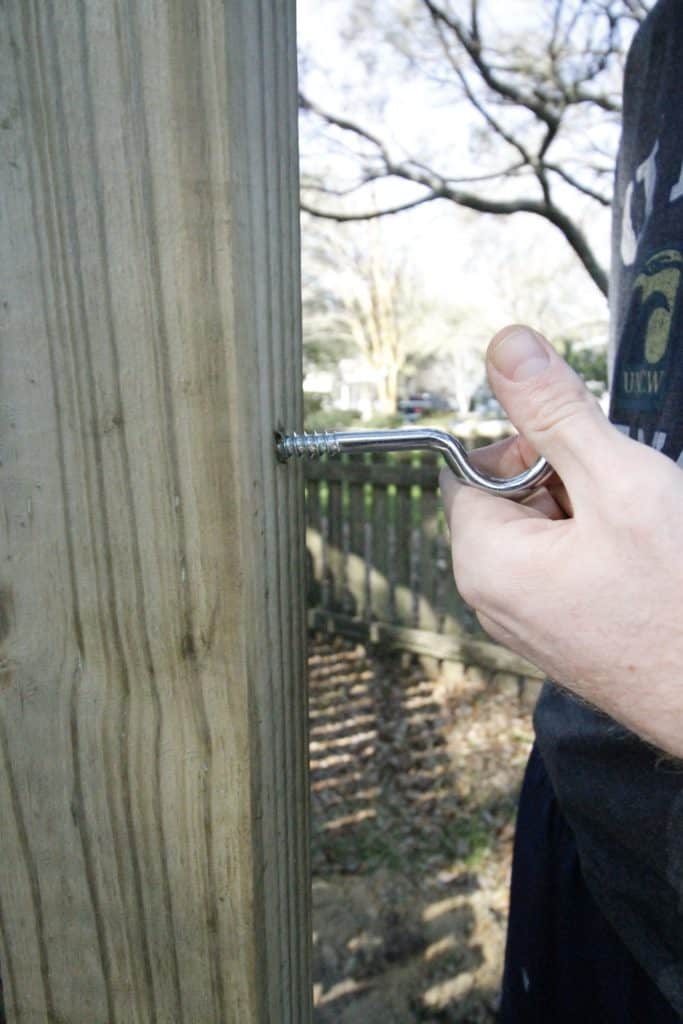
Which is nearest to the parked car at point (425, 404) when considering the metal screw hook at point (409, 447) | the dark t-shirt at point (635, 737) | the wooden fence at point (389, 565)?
the wooden fence at point (389, 565)

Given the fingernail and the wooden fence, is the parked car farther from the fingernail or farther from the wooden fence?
the fingernail

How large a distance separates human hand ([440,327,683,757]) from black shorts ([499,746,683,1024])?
1.97ft

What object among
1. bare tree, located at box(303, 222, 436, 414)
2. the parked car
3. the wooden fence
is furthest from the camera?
the parked car

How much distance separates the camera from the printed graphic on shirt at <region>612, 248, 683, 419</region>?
925 millimetres

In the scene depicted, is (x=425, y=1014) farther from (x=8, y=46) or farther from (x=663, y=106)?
(x=8, y=46)

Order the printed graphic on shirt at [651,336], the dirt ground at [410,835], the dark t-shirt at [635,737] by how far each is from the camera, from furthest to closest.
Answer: the dirt ground at [410,835]
the printed graphic on shirt at [651,336]
the dark t-shirt at [635,737]

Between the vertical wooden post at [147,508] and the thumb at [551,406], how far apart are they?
0.64 feet

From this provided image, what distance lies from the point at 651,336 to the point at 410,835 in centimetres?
278

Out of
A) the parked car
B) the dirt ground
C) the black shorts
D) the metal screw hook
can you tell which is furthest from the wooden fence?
the parked car

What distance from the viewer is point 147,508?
580 mm

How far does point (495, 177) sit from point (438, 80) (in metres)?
0.66

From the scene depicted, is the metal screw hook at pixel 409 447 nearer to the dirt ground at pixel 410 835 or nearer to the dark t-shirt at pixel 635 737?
the dark t-shirt at pixel 635 737

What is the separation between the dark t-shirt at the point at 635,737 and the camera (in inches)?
31.2

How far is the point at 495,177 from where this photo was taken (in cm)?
451
